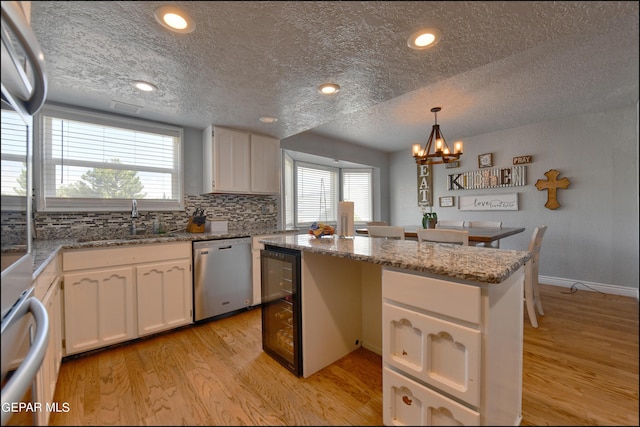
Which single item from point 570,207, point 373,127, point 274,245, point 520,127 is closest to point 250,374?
point 274,245

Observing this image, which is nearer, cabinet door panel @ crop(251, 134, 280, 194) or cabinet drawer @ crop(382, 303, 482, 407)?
cabinet drawer @ crop(382, 303, 482, 407)

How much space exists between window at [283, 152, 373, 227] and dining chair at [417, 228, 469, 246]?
1.60 metres

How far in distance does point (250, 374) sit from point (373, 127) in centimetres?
323

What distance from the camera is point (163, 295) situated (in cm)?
222

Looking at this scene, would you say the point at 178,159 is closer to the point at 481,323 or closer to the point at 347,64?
the point at 347,64

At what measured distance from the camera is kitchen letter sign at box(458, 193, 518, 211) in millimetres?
3806

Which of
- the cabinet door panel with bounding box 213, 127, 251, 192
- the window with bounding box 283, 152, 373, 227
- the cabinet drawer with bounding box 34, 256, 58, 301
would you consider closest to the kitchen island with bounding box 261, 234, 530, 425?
the cabinet drawer with bounding box 34, 256, 58, 301

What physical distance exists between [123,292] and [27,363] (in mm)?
1648

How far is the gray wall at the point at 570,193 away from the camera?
646 millimetres

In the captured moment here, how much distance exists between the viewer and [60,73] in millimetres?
1712

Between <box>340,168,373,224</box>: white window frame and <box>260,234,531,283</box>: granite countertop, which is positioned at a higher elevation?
<box>340,168,373,224</box>: white window frame

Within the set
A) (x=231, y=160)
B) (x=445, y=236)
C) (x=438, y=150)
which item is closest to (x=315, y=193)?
(x=231, y=160)

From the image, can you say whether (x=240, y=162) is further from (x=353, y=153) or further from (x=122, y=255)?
(x=353, y=153)

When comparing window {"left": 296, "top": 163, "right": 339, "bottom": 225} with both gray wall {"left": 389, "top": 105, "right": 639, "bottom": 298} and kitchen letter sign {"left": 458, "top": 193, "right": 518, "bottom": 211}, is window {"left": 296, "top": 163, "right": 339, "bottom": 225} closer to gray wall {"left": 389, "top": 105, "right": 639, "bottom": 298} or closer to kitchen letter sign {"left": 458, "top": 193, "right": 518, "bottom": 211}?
gray wall {"left": 389, "top": 105, "right": 639, "bottom": 298}
